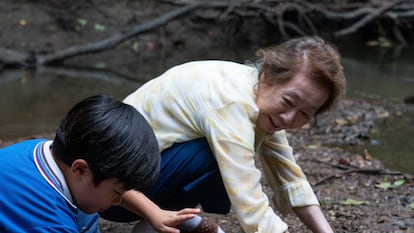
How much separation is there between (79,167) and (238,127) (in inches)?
23.6

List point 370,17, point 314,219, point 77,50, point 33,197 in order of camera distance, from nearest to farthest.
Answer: point 33,197 → point 314,219 → point 77,50 → point 370,17

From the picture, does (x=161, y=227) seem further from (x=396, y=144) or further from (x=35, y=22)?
(x=35, y=22)

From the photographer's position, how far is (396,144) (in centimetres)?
390

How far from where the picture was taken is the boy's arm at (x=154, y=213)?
187 centimetres

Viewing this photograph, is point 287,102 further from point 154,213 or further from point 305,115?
point 154,213

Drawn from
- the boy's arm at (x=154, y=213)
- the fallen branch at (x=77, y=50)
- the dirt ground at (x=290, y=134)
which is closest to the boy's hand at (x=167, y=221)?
the boy's arm at (x=154, y=213)

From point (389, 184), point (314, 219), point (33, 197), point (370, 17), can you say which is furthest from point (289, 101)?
point (370, 17)

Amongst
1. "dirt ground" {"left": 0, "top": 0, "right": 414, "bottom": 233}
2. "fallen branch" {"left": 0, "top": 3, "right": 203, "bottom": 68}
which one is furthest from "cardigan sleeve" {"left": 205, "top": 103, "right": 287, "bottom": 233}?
"fallen branch" {"left": 0, "top": 3, "right": 203, "bottom": 68}

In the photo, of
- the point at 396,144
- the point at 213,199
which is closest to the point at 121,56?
the point at 396,144

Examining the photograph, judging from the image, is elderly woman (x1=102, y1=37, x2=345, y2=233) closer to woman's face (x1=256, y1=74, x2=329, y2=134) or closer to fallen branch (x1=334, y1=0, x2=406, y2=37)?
woman's face (x1=256, y1=74, x2=329, y2=134)

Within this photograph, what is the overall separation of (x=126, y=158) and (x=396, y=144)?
2715mm

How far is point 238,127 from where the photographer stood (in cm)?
197

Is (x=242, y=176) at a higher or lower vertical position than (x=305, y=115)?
lower

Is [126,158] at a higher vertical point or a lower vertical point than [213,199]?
higher
